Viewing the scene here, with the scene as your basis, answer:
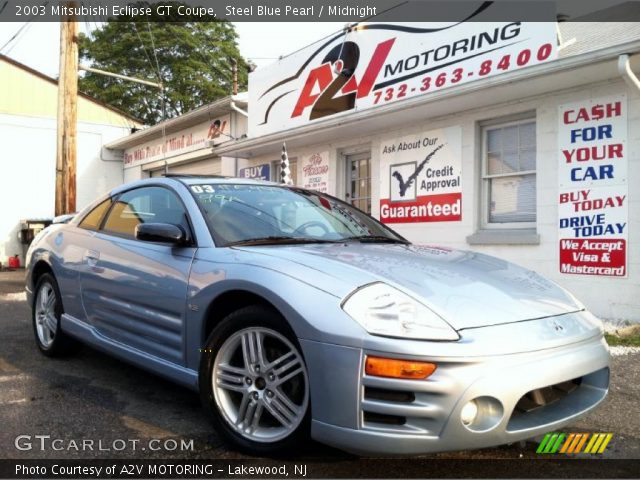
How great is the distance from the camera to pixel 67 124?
11.0 meters

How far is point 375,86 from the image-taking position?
29.2ft

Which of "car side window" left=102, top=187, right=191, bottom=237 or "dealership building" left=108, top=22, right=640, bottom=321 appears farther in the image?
"dealership building" left=108, top=22, right=640, bottom=321

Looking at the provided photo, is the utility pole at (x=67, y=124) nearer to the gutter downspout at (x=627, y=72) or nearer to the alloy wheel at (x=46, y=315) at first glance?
the alloy wheel at (x=46, y=315)

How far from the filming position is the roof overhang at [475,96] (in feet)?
19.3

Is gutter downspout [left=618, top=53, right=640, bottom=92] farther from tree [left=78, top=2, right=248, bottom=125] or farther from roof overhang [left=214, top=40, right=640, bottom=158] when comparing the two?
tree [left=78, top=2, right=248, bottom=125]

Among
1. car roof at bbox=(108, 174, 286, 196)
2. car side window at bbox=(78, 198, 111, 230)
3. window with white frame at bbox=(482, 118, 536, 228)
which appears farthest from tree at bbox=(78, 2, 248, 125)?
car roof at bbox=(108, 174, 286, 196)

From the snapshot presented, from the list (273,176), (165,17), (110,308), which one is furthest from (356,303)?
(165,17)

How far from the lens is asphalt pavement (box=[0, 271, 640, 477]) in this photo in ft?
9.16

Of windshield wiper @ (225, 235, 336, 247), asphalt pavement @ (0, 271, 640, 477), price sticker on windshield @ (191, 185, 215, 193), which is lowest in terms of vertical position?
asphalt pavement @ (0, 271, 640, 477)

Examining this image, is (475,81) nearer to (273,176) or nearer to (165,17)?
(273,176)

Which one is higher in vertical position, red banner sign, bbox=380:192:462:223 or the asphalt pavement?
red banner sign, bbox=380:192:462:223

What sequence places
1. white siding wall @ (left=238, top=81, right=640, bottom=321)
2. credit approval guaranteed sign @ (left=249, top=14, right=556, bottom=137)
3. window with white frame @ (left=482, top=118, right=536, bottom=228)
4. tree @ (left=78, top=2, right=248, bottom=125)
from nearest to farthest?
white siding wall @ (left=238, top=81, right=640, bottom=321), credit approval guaranteed sign @ (left=249, top=14, right=556, bottom=137), window with white frame @ (left=482, top=118, right=536, bottom=228), tree @ (left=78, top=2, right=248, bottom=125)

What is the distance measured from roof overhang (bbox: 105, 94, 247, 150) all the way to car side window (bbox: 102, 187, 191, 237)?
22.2ft

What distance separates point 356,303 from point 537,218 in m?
5.24
